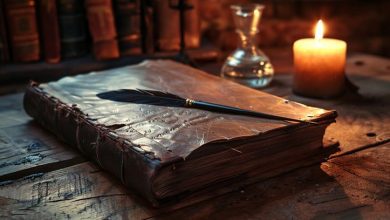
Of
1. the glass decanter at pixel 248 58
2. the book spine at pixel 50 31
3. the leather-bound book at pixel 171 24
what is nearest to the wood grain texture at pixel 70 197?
the glass decanter at pixel 248 58

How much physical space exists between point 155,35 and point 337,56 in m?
0.59

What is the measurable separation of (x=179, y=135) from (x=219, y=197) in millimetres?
107

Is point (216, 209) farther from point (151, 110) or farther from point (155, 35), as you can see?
point (155, 35)

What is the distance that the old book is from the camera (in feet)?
2.26

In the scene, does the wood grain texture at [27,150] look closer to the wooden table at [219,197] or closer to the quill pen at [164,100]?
the wooden table at [219,197]

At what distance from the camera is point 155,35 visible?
1503mm

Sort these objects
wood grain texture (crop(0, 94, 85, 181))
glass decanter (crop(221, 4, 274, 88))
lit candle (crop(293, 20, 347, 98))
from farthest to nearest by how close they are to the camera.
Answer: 1. glass decanter (crop(221, 4, 274, 88))
2. lit candle (crop(293, 20, 347, 98))
3. wood grain texture (crop(0, 94, 85, 181))

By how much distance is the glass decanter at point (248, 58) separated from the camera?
1223 millimetres

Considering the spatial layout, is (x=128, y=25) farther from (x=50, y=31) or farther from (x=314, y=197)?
(x=314, y=197)

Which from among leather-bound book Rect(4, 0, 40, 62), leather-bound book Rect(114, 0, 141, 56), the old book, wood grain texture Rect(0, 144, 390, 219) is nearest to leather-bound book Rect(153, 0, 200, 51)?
leather-bound book Rect(114, 0, 141, 56)

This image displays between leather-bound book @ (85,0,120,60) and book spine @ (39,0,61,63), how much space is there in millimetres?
90

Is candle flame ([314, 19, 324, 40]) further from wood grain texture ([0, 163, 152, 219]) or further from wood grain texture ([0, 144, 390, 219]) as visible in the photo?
wood grain texture ([0, 163, 152, 219])

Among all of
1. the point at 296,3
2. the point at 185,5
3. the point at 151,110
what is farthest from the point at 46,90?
the point at 296,3

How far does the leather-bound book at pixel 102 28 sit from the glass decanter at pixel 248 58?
349 millimetres
